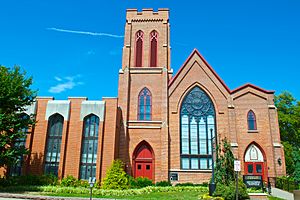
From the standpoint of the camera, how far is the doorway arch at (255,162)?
26906 millimetres

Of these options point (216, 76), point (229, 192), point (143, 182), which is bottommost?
point (143, 182)

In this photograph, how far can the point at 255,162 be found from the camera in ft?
88.8

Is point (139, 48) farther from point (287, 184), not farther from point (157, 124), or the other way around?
point (287, 184)

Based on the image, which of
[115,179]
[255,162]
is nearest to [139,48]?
[115,179]

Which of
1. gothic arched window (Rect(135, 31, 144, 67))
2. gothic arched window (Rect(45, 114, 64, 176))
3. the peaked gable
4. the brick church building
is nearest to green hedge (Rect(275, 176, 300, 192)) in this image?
the brick church building

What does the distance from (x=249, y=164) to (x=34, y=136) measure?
21028 mm

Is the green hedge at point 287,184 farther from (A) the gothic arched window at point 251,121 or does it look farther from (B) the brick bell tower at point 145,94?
(B) the brick bell tower at point 145,94

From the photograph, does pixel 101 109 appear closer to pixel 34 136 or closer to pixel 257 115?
pixel 34 136

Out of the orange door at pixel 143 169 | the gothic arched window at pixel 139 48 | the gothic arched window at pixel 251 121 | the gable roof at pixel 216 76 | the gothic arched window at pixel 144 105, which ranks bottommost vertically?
the orange door at pixel 143 169

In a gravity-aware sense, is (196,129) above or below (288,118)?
below

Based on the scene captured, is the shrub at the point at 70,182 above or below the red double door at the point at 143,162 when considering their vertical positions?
below

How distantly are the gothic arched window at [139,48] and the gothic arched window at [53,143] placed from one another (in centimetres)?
1103

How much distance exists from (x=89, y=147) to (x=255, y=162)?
16.7 metres

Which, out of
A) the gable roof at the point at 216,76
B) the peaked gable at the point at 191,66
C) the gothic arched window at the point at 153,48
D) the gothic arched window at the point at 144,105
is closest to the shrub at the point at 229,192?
the gothic arched window at the point at 144,105
